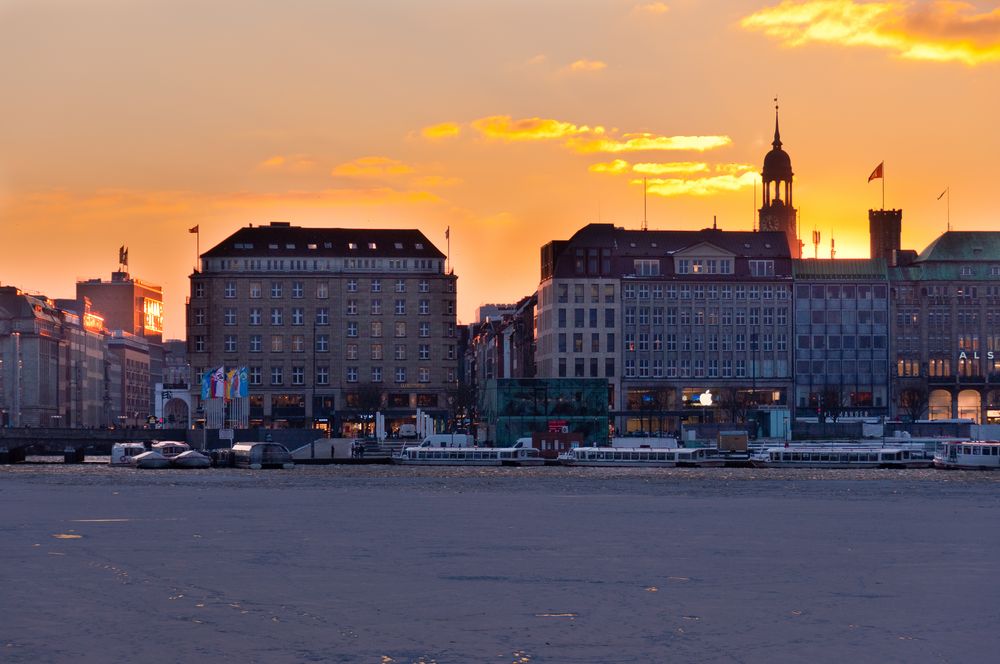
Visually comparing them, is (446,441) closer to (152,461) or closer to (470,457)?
(470,457)

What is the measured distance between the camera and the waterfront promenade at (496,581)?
122ft

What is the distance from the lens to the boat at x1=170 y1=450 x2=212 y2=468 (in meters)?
163

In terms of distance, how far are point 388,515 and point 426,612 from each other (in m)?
34.2

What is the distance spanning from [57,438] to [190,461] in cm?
2499

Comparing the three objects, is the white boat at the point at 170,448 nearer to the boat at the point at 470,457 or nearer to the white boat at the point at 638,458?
the boat at the point at 470,457

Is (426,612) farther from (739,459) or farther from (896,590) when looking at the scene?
(739,459)

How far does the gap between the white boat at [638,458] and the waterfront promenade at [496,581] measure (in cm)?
7133

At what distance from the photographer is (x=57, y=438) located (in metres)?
182

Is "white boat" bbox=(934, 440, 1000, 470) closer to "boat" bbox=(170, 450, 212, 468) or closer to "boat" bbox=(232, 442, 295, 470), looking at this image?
"boat" bbox=(232, 442, 295, 470)

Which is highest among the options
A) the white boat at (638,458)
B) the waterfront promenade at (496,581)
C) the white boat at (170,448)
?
the white boat at (170,448)

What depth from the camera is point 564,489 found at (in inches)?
4208

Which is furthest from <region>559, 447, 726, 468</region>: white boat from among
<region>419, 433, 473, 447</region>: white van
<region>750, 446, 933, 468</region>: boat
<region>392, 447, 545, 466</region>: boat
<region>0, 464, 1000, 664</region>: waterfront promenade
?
<region>0, 464, 1000, 664</region>: waterfront promenade

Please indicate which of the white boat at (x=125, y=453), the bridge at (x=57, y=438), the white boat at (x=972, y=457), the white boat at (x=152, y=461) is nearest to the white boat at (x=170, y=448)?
the white boat at (x=125, y=453)

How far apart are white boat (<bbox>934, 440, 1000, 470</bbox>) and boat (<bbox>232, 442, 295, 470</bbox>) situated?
189 feet
